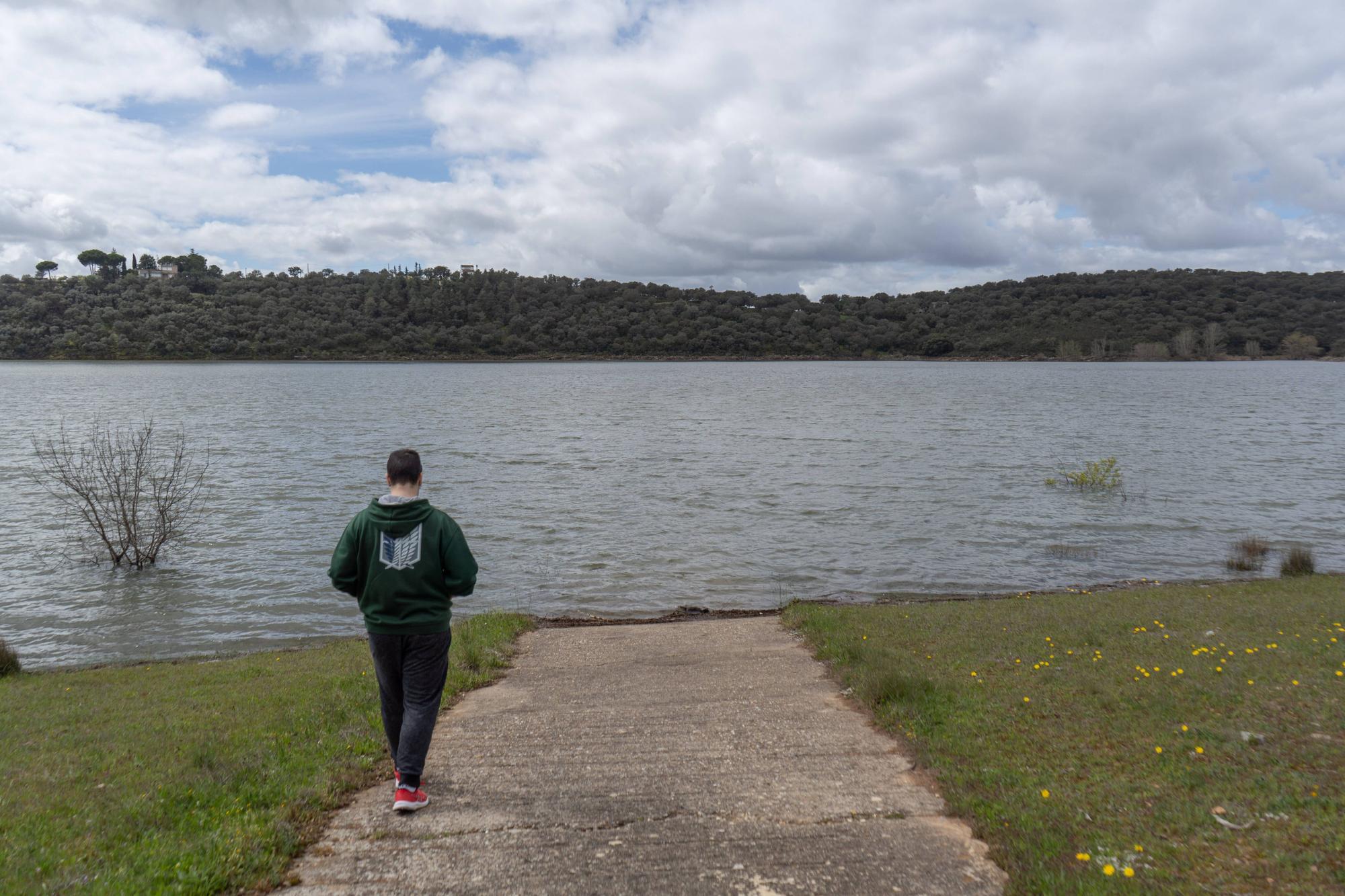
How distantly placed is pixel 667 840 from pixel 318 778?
266 centimetres

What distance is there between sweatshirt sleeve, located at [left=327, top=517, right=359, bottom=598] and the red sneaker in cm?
135

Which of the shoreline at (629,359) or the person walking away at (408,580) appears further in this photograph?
the shoreline at (629,359)

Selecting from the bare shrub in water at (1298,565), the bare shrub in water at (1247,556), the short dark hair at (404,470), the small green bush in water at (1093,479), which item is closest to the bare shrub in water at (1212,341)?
the small green bush in water at (1093,479)

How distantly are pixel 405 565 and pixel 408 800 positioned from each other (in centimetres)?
161

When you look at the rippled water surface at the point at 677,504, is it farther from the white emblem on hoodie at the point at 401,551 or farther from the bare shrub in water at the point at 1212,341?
the bare shrub in water at the point at 1212,341


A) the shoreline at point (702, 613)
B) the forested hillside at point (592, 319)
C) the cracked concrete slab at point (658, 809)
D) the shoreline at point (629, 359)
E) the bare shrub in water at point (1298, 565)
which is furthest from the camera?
the shoreline at point (629, 359)

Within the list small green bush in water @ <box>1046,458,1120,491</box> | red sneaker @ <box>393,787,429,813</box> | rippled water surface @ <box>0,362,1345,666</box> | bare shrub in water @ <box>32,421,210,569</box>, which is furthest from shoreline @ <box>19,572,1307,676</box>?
small green bush in water @ <box>1046,458,1120,491</box>

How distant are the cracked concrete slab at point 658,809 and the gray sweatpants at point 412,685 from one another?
0.41 metres

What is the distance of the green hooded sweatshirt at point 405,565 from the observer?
530 centimetres

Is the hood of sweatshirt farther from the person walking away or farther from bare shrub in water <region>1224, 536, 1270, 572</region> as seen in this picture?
bare shrub in water <region>1224, 536, 1270, 572</region>

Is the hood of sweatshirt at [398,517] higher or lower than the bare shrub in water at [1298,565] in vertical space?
higher

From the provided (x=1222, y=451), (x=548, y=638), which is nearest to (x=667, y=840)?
(x=548, y=638)

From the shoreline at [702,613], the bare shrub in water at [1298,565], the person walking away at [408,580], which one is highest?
the person walking away at [408,580]

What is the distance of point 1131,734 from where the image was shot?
272 inches
